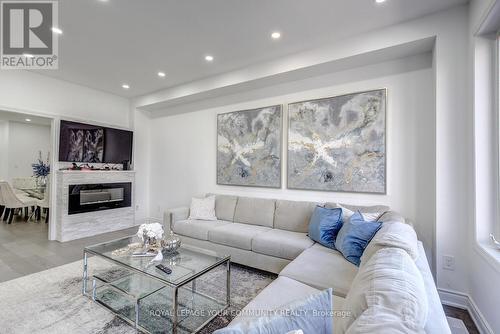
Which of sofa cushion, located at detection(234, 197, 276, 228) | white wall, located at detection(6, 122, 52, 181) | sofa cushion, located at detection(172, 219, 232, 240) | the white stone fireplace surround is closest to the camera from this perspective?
sofa cushion, located at detection(172, 219, 232, 240)

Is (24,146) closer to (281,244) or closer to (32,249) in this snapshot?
(32,249)

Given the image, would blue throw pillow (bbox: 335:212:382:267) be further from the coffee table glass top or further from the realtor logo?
the realtor logo

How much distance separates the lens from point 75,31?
274 centimetres

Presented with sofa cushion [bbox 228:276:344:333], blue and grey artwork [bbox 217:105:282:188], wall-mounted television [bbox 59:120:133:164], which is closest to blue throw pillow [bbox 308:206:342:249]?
sofa cushion [bbox 228:276:344:333]

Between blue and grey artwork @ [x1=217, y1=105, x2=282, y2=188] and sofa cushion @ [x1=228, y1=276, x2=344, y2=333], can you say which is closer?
sofa cushion @ [x1=228, y1=276, x2=344, y2=333]

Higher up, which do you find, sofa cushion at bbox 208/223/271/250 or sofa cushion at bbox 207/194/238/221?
sofa cushion at bbox 207/194/238/221

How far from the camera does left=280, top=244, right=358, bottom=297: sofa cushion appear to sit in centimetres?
171

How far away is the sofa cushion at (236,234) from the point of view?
2.93m

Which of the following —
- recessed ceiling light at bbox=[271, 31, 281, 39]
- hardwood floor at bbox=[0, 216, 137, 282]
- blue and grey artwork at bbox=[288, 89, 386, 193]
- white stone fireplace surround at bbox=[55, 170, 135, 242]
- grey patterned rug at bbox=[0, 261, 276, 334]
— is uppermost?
recessed ceiling light at bbox=[271, 31, 281, 39]

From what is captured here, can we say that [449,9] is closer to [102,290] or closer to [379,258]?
[379,258]

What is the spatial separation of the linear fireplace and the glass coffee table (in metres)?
2.09

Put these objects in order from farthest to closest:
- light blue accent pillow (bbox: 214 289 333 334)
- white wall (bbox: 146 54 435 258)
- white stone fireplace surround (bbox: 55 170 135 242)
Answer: white stone fireplace surround (bbox: 55 170 135 242) < white wall (bbox: 146 54 435 258) < light blue accent pillow (bbox: 214 289 333 334)

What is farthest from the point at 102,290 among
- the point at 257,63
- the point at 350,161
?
the point at 257,63

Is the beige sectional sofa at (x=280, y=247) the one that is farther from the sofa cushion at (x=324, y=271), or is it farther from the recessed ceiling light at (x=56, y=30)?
the recessed ceiling light at (x=56, y=30)
